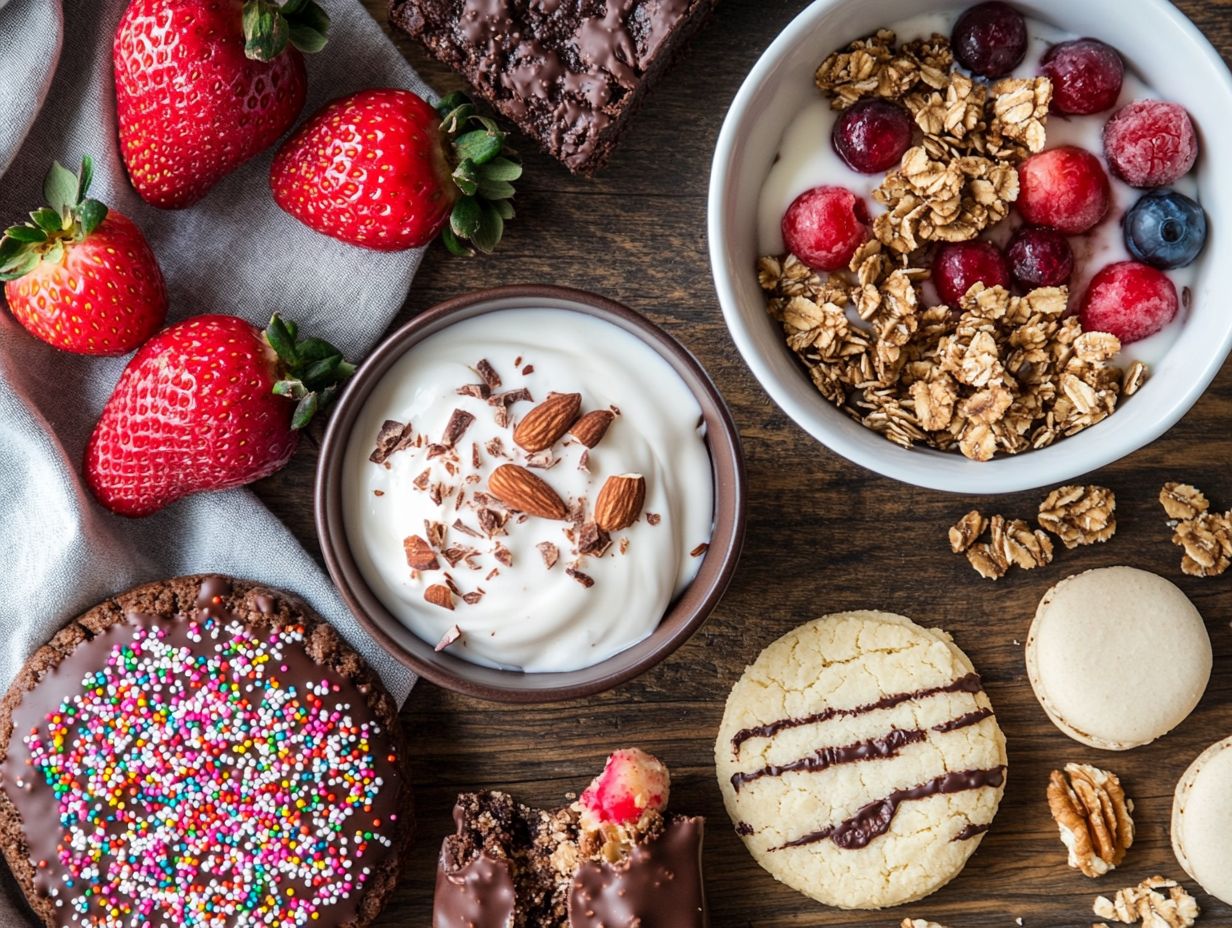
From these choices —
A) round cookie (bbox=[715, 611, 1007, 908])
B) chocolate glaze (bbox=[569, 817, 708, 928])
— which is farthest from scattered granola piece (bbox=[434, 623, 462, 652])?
round cookie (bbox=[715, 611, 1007, 908])

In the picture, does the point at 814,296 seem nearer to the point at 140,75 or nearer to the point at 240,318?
the point at 240,318

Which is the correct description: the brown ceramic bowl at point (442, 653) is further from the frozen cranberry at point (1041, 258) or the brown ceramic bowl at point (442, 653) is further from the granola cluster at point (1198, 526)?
the granola cluster at point (1198, 526)

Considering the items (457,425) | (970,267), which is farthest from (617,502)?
(970,267)

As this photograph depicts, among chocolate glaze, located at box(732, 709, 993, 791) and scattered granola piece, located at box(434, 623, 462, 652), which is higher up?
scattered granola piece, located at box(434, 623, 462, 652)

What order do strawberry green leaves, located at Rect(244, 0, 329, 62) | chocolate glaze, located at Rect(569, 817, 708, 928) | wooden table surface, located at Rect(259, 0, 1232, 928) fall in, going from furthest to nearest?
wooden table surface, located at Rect(259, 0, 1232, 928), chocolate glaze, located at Rect(569, 817, 708, 928), strawberry green leaves, located at Rect(244, 0, 329, 62)

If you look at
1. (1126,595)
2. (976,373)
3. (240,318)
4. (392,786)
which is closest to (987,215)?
(976,373)

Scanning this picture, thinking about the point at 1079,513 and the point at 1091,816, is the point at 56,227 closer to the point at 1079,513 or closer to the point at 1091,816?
the point at 1079,513

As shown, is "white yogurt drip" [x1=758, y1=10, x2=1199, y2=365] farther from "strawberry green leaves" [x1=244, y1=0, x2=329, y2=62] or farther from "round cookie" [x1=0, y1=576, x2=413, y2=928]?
"round cookie" [x1=0, y1=576, x2=413, y2=928]
